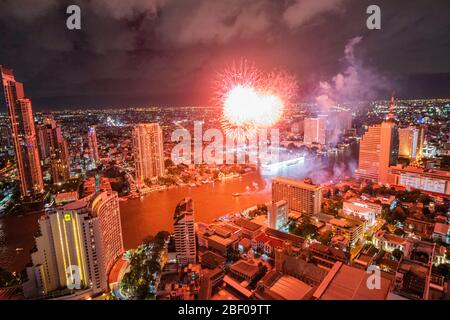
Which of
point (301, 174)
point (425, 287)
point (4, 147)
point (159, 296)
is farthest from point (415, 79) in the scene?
point (4, 147)

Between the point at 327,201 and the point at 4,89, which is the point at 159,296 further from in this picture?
the point at 4,89

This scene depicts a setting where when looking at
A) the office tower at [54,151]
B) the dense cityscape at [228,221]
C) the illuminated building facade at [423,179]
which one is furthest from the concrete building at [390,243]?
the office tower at [54,151]

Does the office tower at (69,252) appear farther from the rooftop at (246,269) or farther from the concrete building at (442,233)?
the concrete building at (442,233)

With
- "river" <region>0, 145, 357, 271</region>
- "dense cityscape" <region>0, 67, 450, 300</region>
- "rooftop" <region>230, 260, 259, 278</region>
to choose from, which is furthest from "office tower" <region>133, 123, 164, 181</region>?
"rooftop" <region>230, 260, 259, 278</region>

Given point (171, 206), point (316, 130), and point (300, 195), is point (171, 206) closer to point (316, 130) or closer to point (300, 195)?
point (300, 195)

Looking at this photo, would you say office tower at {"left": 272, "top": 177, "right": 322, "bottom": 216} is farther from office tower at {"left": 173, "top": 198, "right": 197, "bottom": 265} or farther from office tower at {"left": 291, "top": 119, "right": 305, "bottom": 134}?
office tower at {"left": 291, "top": 119, "right": 305, "bottom": 134}
